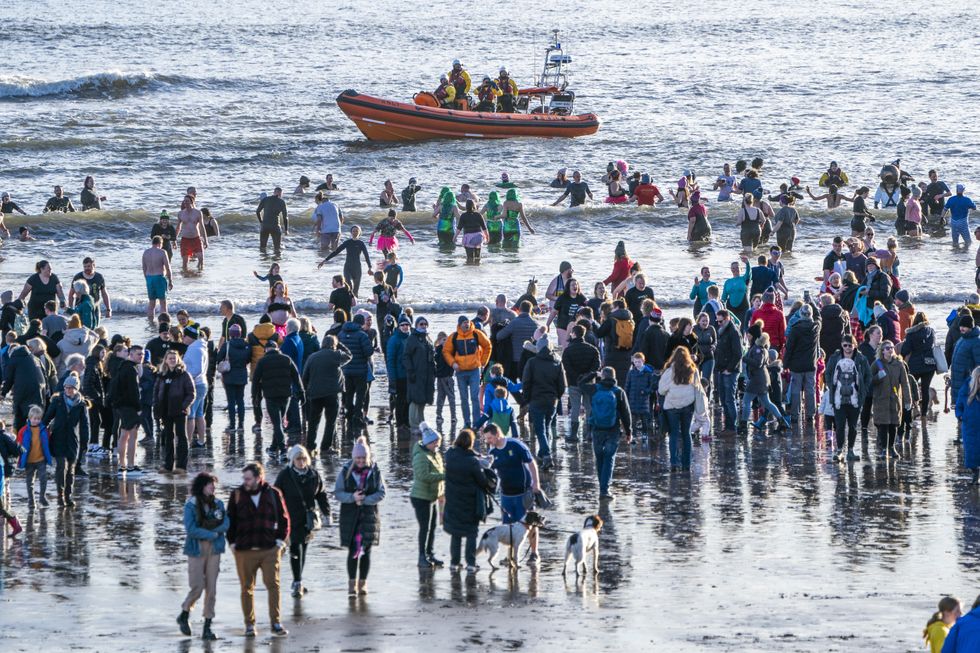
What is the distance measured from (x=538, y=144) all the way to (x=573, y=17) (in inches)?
1685

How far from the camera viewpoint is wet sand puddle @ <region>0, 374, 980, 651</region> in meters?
8.93

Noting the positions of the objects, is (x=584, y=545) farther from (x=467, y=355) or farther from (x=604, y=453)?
(x=467, y=355)

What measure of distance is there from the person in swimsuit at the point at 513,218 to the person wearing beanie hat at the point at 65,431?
14.8m

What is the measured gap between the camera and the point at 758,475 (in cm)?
1286

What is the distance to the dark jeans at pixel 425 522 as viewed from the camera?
1039 cm

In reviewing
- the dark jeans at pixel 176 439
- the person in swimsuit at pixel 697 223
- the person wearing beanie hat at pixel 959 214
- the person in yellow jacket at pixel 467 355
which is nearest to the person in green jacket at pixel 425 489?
the dark jeans at pixel 176 439

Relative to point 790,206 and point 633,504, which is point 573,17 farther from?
point 633,504

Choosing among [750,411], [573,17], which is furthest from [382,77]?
[750,411]

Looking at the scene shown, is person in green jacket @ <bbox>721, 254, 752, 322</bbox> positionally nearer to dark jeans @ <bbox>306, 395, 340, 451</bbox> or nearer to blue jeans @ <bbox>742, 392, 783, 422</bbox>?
blue jeans @ <bbox>742, 392, 783, 422</bbox>

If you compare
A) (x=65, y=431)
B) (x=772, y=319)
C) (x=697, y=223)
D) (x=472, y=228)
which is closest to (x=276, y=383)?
(x=65, y=431)

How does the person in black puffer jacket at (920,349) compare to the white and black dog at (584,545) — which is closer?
the white and black dog at (584,545)

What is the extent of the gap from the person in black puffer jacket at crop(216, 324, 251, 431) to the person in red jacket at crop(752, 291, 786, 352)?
5110 mm

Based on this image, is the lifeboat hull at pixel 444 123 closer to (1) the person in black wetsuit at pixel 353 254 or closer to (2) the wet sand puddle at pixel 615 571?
(1) the person in black wetsuit at pixel 353 254

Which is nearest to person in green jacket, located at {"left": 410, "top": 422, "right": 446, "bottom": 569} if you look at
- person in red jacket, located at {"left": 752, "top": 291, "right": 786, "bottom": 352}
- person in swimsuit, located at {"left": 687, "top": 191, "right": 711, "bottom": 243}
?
person in red jacket, located at {"left": 752, "top": 291, "right": 786, "bottom": 352}
